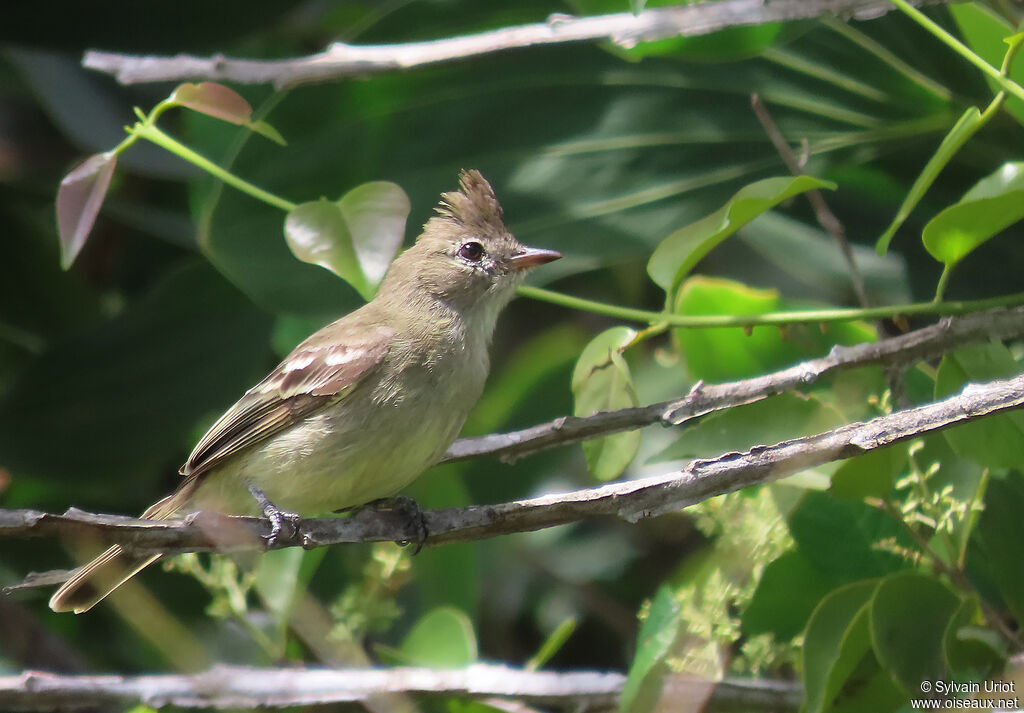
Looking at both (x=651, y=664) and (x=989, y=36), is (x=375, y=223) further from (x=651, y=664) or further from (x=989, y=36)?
(x=989, y=36)

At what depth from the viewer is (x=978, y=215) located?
2.35 meters

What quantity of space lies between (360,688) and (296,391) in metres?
0.90

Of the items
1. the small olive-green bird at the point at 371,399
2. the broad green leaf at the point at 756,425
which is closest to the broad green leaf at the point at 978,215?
the broad green leaf at the point at 756,425

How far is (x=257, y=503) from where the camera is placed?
10.4 ft

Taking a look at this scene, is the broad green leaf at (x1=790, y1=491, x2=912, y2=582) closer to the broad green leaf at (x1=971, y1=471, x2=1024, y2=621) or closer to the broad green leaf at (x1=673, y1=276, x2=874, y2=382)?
the broad green leaf at (x1=971, y1=471, x2=1024, y2=621)

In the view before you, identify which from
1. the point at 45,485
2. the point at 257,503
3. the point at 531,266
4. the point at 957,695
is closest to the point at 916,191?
the point at 957,695

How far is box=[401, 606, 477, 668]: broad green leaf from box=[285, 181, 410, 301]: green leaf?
41.3 inches

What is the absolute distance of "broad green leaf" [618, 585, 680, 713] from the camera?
104 inches

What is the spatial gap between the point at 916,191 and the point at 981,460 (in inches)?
23.7

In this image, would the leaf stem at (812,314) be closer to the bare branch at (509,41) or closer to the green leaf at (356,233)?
the green leaf at (356,233)

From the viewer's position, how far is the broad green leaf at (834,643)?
2414mm

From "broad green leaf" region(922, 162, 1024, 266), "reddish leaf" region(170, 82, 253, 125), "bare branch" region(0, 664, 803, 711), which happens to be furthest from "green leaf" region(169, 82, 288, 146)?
"broad green leaf" region(922, 162, 1024, 266)

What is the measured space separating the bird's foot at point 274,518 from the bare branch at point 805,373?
626 millimetres

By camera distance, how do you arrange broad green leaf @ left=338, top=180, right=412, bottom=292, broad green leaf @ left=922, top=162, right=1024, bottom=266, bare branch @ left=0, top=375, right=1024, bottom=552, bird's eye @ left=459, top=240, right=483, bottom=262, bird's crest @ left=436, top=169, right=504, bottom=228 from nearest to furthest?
bare branch @ left=0, top=375, right=1024, bottom=552
broad green leaf @ left=922, top=162, right=1024, bottom=266
broad green leaf @ left=338, top=180, right=412, bottom=292
bird's crest @ left=436, top=169, right=504, bottom=228
bird's eye @ left=459, top=240, right=483, bottom=262
